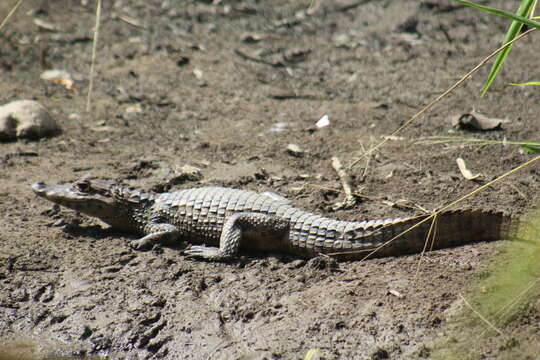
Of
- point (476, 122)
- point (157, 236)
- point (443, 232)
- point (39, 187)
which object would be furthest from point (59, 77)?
Result: point (443, 232)

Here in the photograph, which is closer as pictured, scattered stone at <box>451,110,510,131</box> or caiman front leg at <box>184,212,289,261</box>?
caiman front leg at <box>184,212,289,261</box>

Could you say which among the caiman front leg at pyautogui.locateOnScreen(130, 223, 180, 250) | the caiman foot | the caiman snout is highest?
the caiman snout

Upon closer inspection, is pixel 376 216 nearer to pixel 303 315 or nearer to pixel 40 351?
pixel 303 315

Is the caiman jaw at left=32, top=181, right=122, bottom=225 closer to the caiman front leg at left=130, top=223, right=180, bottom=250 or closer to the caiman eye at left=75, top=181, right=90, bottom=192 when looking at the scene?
the caiman eye at left=75, top=181, right=90, bottom=192

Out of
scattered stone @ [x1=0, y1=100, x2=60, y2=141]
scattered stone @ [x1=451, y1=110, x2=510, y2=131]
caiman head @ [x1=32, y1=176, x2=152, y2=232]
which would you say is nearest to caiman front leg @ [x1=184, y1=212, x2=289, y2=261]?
caiman head @ [x1=32, y1=176, x2=152, y2=232]

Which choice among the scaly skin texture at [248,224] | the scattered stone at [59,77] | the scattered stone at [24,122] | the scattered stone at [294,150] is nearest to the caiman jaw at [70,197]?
the scaly skin texture at [248,224]

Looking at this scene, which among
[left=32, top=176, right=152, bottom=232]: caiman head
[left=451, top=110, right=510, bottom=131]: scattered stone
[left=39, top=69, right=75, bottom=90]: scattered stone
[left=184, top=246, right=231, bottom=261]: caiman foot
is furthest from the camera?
[left=39, top=69, right=75, bottom=90]: scattered stone

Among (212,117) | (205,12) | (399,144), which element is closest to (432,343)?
(399,144)
